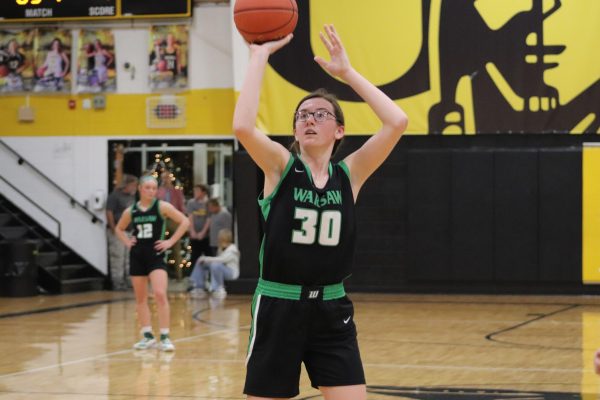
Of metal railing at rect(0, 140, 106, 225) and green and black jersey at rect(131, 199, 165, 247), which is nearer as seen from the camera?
green and black jersey at rect(131, 199, 165, 247)

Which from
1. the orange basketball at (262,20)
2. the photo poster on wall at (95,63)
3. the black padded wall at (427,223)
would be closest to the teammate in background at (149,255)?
the orange basketball at (262,20)

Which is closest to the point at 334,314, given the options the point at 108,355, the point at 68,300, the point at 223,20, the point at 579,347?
the point at 108,355

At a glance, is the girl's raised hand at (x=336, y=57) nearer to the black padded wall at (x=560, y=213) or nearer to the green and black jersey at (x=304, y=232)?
the green and black jersey at (x=304, y=232)

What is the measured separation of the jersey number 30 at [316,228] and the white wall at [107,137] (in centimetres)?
1459

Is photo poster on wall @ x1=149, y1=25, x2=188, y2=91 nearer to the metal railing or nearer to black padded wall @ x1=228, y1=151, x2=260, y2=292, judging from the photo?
black padded wall @ x1=228, y1=151, x2=260, y2=292

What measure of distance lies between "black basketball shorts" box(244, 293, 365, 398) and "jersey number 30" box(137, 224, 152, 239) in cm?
655

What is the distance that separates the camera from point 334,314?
4465 mm

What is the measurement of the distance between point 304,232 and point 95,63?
15513 mm

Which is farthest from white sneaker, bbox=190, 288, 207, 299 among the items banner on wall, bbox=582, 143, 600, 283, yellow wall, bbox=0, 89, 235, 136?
banner on wall, bbox=582, 143, 600, 283

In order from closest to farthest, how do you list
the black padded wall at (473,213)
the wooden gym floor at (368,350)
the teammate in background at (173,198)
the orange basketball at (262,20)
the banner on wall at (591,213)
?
the orange basketball at (262,20)
the wooden gym floor at (368,350)
the banner on wall at (591,213)
the black padded wall at (473,213)
the teammate in background at (173,198)

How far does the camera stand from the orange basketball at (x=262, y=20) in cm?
473

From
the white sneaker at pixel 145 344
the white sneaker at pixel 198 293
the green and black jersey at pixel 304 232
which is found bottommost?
the white sneaker at pixel 198 293

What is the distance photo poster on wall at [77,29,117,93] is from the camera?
19.2 m

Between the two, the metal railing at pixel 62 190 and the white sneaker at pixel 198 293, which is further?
the metal railing at pixel 62 190
